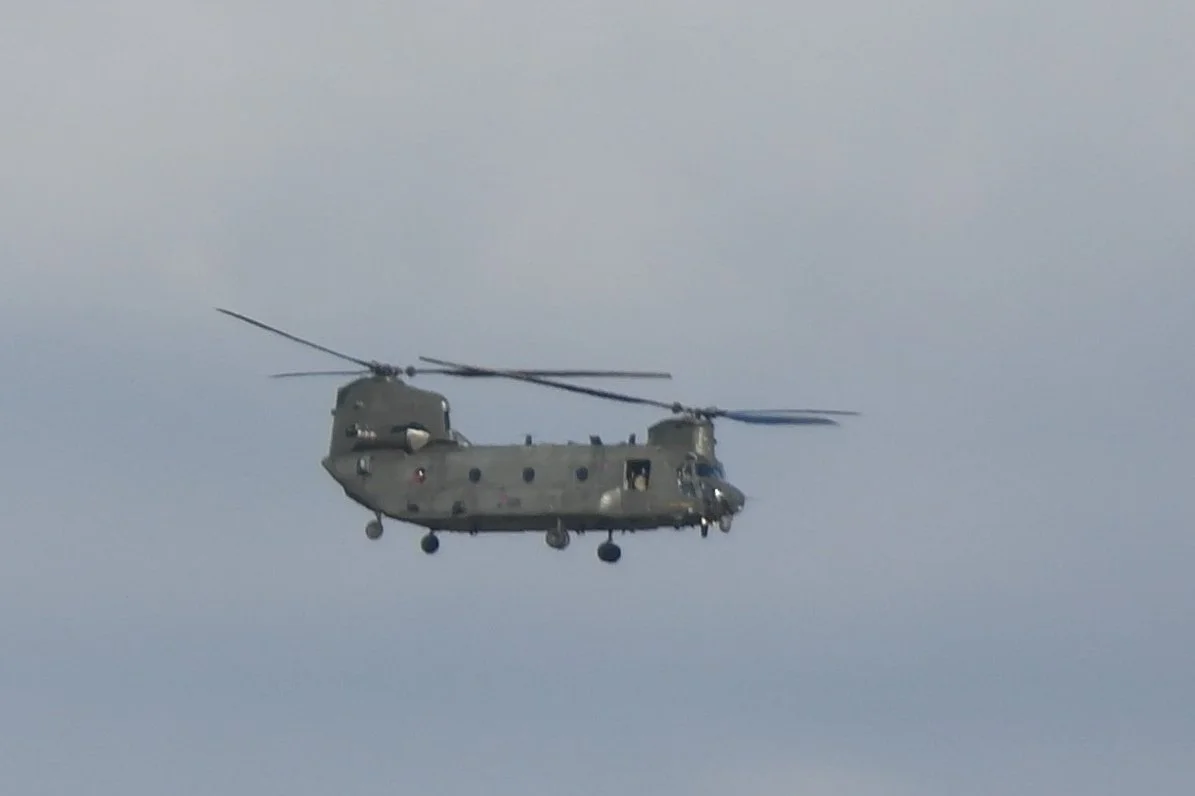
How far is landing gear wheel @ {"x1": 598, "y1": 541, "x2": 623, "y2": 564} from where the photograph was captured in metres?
96.2

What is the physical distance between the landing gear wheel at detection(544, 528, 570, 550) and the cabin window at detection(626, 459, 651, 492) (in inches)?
114

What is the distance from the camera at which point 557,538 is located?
320 ft

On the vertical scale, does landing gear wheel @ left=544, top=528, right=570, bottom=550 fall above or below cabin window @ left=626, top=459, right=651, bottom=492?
below

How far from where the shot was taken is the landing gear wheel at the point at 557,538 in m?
97.6

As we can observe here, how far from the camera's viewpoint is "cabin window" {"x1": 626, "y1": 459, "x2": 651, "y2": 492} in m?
97.2

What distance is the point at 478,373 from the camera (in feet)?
316

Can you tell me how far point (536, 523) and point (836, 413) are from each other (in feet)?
37.7

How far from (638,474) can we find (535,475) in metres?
3.73

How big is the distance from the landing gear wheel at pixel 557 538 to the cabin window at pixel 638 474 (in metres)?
2.90

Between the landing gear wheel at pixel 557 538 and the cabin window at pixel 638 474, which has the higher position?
the cabin window at pixel 638 474

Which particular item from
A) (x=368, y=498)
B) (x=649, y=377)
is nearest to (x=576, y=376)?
(x=649, y=377)

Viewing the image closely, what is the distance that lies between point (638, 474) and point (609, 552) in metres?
3.06

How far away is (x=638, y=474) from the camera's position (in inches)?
3839

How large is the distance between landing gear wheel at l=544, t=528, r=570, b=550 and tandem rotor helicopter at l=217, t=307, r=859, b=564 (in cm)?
4
